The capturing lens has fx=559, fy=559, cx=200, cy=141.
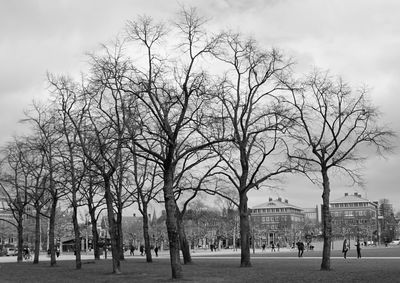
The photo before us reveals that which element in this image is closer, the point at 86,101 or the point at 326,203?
the point at 326,203

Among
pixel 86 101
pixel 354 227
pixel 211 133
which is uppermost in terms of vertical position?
pixel 86 101

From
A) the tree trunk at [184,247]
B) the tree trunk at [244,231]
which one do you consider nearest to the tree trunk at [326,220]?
the tree trunk at [244,231]

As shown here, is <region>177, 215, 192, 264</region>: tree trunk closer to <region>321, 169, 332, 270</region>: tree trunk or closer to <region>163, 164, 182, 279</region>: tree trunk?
<region>321, 169, 332, 270</region>: tree trunk

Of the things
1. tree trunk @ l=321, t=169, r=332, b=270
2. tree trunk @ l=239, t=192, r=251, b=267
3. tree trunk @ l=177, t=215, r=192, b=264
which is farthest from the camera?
tree trunk @ l=177, t=215, r=192, b=264

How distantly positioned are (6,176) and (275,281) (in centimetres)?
3415

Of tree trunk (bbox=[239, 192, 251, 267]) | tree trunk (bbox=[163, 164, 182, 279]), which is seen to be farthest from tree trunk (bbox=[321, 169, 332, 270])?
tree trunk (bbox=[163, 164, 182, 279])

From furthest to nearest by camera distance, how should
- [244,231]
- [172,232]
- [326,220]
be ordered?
[244,231] → [326,220] → [172,232]

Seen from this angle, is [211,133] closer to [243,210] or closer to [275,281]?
[243,210]

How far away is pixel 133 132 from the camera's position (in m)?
27.5

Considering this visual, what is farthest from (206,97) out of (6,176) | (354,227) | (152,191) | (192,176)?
(354,227)

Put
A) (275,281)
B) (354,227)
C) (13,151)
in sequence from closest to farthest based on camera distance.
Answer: (275,281)
(13,151)
(354,227)

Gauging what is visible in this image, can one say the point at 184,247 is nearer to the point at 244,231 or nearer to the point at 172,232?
the point at 244,231

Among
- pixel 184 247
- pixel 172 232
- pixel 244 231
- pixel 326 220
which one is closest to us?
pixel 172 232

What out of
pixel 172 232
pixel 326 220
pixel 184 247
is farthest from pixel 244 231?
pixel 172 232
